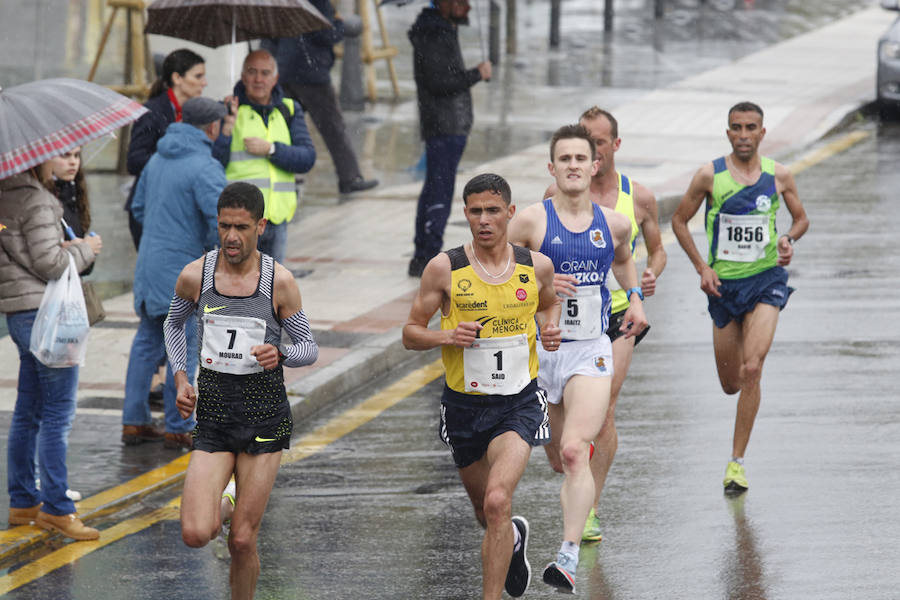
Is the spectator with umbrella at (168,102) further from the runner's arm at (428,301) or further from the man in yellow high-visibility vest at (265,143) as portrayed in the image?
the runner's arm at (428,301)

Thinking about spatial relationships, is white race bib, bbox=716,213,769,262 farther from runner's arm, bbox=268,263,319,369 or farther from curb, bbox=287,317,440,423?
runner's arm, bbox=268,263,319,369

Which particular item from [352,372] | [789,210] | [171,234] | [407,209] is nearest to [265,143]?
[171,234]

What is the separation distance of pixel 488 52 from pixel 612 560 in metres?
19.1

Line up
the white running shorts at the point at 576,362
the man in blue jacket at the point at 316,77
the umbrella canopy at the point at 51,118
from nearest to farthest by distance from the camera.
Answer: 1. the umbrella canopy at the point at 51,118
2. the white running shorts at the point at 576,362
3. the man in blue jacket at the point at 316,77

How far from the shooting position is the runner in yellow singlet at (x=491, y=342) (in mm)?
6879

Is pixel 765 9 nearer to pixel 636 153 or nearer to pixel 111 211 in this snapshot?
pixel 636 153

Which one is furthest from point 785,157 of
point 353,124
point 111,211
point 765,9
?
point 765,9

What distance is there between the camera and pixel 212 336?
6.69 metres

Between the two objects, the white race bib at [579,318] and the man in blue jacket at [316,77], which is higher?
the white race bib at [579,318]

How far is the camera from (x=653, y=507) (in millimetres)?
8172

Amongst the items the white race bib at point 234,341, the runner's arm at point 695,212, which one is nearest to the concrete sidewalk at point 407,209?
the white race bib at point 234,341

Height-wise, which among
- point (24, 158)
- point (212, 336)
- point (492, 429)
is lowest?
point (492, 429)

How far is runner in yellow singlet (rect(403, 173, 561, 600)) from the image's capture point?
688 cm

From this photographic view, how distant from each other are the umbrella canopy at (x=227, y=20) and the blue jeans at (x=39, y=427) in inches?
135
